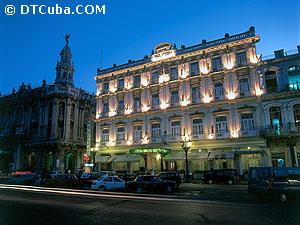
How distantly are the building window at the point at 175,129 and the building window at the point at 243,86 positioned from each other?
9105 millimetres

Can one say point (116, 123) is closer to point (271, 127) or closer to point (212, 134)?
point (212, 134)

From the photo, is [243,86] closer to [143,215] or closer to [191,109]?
[191,109]

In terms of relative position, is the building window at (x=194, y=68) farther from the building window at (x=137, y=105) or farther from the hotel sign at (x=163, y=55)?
the building window at (x=137, y=105)

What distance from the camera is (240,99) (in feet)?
97.5

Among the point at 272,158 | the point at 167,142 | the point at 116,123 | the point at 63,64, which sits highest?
the point at 63,64

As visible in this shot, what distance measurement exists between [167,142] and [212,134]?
623 centimetres

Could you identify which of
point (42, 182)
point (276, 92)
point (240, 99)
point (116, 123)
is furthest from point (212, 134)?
point (42, 182)

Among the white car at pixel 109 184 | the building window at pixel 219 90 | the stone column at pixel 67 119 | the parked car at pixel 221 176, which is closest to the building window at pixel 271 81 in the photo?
the building window at pixel 219 90

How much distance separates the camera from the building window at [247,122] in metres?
29.1

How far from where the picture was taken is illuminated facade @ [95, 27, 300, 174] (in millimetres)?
29078

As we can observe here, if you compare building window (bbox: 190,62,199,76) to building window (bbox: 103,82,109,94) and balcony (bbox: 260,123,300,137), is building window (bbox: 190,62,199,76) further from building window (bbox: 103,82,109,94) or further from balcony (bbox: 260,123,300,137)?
building window (bbox: 103,82,109,94)

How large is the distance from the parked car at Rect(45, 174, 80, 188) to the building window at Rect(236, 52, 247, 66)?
79.3 ft

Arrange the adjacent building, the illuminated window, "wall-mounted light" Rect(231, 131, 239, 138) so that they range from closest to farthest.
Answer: "wall-mounted light" Rect(231, 131, 239, 138)
the illuminated window
the adjacent building

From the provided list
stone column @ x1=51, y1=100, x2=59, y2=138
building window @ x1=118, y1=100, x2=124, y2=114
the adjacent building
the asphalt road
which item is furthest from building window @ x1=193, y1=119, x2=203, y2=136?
stone column @ x1=51, y1=100, x2=59, y2=138
